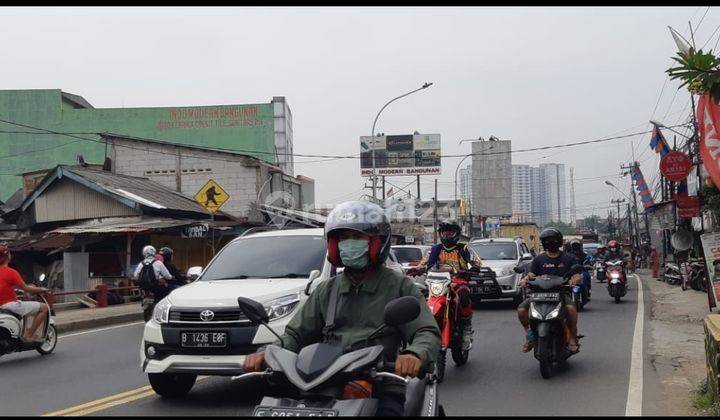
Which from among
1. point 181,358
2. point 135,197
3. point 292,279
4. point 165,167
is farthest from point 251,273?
point 165,167

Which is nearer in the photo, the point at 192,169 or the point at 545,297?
the point at 545,297

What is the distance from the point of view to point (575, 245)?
18625 millimetres

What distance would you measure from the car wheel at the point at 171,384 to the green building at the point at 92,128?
4202 centimetres

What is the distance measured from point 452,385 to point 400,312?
5.40 m

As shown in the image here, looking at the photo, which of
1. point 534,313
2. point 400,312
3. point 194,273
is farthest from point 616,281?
point 400,312

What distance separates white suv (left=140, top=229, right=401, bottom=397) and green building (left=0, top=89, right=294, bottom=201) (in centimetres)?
4168

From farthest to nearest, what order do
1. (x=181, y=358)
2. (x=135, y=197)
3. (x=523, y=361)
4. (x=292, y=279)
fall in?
(x=135, y=197), (x=523, y=361), (x=292, y=279), (x=181, y=358)

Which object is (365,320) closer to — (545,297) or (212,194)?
(545,297)

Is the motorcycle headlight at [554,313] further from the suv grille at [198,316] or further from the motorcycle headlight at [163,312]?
the motorcycle headlight at [163,312]

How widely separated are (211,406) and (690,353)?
7.21 meters

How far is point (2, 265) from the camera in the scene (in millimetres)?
11367

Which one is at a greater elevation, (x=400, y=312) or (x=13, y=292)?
(x=400, y=312)

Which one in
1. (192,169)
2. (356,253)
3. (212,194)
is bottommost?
(356,253)

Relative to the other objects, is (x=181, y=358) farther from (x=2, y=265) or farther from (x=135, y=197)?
(x=135, y=197)
